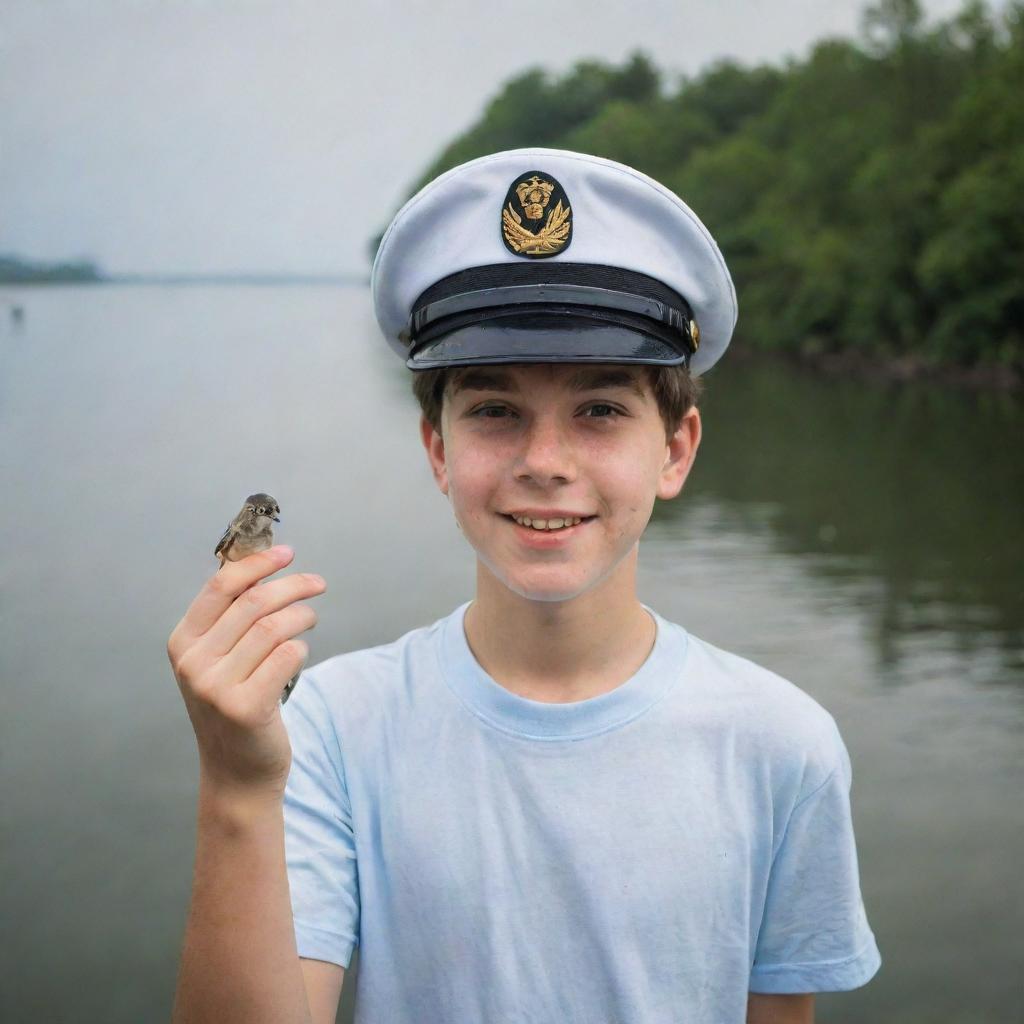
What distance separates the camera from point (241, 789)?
7.02 ft

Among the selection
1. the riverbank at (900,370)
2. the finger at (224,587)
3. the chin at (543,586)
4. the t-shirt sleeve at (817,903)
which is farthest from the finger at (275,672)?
the riverbank at (900,370)

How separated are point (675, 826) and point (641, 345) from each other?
110 centimetres

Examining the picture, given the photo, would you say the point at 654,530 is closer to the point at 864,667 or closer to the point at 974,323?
the point at 864,667

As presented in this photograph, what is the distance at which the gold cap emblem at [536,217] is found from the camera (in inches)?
109

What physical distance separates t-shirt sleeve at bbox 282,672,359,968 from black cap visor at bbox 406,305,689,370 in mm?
886

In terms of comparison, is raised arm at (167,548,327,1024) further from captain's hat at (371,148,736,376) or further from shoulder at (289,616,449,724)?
captain's hat at (371,148,736,376)

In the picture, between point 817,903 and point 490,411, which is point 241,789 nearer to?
point 490,411

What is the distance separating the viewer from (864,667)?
38.6 ft

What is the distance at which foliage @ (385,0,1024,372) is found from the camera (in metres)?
42.1

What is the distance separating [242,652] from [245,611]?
71mm

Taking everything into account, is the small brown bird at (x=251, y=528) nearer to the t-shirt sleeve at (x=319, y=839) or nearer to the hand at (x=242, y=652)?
the hand at (x=242, y=652)

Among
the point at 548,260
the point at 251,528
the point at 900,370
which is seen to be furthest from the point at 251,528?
the point at 900,370

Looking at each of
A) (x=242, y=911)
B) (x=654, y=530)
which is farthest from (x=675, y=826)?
(x=654, y=530)

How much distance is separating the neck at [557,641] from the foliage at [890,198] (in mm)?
41911
